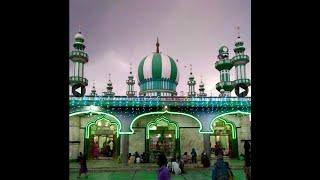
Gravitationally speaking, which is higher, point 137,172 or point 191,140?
point 191,140

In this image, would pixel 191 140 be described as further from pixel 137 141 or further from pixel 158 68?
pixel 158 68

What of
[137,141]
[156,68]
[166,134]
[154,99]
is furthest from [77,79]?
[166,134]

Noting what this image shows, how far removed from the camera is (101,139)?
24938mm

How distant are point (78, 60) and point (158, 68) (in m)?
7.72

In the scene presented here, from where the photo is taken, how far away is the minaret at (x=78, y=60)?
27.9 metres

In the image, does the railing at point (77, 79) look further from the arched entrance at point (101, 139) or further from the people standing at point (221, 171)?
the people standing at point (221, 171)

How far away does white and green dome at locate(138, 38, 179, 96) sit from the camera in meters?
29.9

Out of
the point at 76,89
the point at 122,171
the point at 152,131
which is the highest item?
the point at 76,89

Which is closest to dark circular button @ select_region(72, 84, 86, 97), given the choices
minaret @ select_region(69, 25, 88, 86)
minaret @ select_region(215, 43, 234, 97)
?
minaret @ select_region(69, 25, 88, 86)
